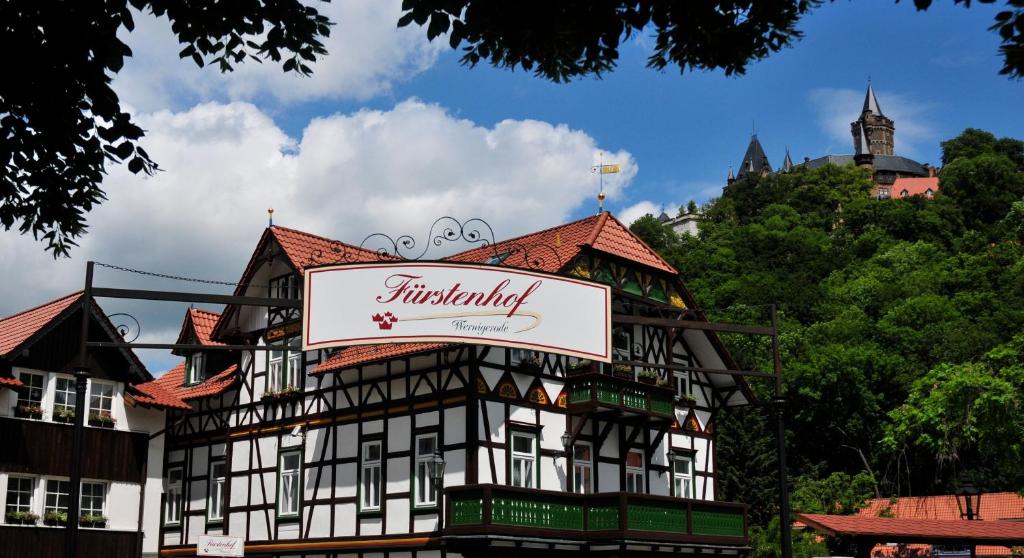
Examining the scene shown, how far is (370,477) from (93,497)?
22.5 ft

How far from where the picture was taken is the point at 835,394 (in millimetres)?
59188

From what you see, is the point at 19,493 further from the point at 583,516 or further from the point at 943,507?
the point at 943,507

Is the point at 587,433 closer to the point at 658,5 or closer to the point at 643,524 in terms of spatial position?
the point at 643,524

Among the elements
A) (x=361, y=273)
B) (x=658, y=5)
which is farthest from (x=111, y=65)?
(x=361, y=273)

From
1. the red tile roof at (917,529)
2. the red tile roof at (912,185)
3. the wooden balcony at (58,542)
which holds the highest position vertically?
the red tile roof at (912,185)

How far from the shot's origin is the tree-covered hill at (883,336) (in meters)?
38.2

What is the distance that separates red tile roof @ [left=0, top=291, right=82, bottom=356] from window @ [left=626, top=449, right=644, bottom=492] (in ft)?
43.6

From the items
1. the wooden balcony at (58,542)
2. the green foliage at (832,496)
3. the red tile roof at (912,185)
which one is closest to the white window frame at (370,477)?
the wooden balcony at (58,542)

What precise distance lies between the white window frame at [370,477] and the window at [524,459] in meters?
2.95

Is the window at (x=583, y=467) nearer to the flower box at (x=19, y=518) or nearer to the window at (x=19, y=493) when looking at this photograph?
the flower box at (x=19, y=518)

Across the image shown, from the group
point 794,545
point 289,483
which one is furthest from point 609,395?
point 794,545

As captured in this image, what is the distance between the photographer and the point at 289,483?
93.8 ft

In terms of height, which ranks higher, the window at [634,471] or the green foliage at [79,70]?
the green foliage at [79,70]

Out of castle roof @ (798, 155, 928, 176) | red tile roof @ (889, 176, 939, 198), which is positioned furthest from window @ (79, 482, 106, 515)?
castle roof @ (798, 155, 928, 176)
